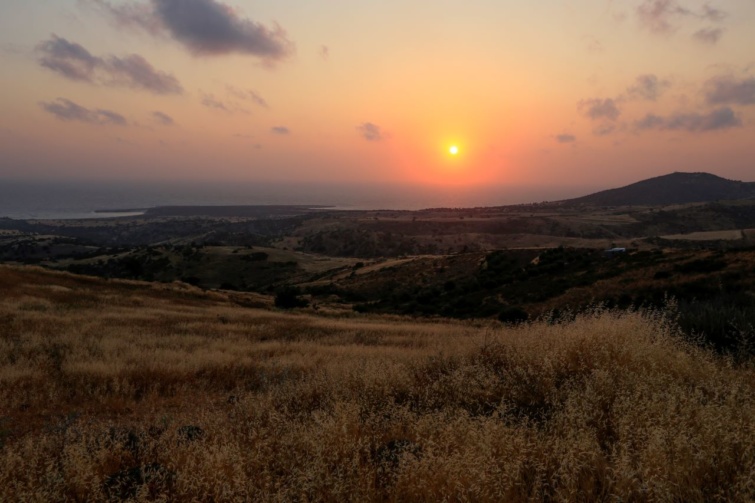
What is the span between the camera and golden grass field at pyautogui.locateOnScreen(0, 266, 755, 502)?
3.45 m

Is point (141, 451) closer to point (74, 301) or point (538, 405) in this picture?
point (538, 405)

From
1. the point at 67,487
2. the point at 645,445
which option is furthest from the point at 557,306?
the point at 67,487

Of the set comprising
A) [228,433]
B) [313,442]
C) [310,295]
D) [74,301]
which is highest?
[313,442]

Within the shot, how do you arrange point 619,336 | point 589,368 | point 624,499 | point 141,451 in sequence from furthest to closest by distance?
point 619,336
point 589,368
point 141,451
point 624,499

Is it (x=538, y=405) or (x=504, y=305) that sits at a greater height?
(x=538, y=405)

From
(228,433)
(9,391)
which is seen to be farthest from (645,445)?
(9,391)

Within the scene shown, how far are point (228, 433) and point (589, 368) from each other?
16.8ft

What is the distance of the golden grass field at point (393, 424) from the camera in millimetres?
3447

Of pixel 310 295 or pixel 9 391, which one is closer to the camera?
pixel 9 391

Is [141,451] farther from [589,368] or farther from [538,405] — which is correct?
[589,368]

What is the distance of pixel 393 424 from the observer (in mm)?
4941

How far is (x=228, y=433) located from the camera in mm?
4812

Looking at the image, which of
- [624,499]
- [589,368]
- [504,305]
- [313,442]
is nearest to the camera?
[624,499]

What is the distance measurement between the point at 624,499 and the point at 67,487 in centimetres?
479
